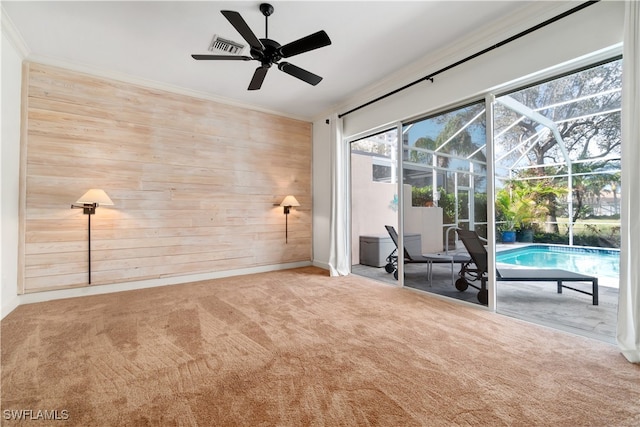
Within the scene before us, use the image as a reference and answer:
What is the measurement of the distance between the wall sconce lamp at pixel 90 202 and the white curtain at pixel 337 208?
3.27 m

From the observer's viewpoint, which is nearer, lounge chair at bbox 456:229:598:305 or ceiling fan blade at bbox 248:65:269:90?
ceiling fan blade at bbox 248:65:269:90

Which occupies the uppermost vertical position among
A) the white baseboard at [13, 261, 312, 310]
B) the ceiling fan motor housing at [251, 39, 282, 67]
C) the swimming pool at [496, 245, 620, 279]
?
the ceiling fan motor housing at [251, 39, 282, 67]

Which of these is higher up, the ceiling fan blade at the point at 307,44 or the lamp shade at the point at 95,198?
the ceiling fan blade at the point at 307,44

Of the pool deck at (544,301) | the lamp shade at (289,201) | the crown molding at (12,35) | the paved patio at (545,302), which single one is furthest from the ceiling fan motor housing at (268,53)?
the paved patio at (545,302)

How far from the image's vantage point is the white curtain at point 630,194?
204cm

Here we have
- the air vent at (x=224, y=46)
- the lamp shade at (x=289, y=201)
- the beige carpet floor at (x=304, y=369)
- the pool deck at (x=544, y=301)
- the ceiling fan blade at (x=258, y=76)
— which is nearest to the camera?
the beige carpet floor at (x=304, y=369)

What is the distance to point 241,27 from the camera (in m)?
2.19

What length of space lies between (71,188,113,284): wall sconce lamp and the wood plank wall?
0.07m

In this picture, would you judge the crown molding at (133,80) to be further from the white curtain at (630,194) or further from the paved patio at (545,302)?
the white curtain at (630,194)

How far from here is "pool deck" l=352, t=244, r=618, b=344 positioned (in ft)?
8.79

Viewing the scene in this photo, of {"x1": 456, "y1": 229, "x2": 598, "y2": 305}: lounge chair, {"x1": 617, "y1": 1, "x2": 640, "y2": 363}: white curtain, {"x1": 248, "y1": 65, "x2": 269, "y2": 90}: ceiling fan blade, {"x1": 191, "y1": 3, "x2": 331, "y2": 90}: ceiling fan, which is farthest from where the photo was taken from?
{"x1": 456, "y1": 229, "x2": 598, "y2": 305}: lounge chair

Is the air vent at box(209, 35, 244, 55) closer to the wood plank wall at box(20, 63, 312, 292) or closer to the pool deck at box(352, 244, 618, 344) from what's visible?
the wood plank wall at box(20, 63, 312, 292)

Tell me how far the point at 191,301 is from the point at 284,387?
2213mm

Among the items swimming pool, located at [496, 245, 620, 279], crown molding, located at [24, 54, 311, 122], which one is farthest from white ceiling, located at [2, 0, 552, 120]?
swimming pool, located at [496, 245, 620, 279]
